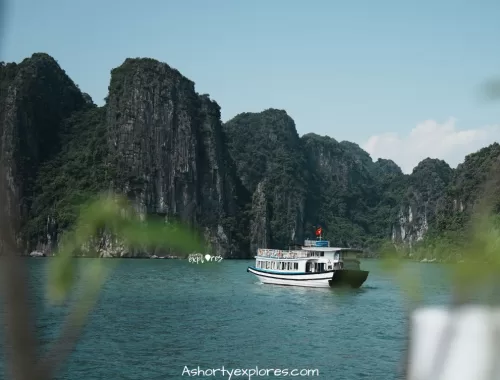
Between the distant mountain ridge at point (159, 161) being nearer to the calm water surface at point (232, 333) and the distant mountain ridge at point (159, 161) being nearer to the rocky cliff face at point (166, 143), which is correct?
the rocky cliff face at point (166, 143)

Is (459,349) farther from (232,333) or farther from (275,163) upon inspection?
(275,163)

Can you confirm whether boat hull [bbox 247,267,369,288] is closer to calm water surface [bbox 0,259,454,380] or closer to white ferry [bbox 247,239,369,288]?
white ferry [bbox 247,239,369,288]

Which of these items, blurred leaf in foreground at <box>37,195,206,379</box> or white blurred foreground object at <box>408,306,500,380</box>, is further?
white blurred foreground object at <box>408,306,500,380</box>

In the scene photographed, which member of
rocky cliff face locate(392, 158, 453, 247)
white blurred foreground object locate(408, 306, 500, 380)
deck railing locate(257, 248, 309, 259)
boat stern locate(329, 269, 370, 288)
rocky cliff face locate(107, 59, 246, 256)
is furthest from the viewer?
rocky cliff face locate(392, 158, 453, 247)

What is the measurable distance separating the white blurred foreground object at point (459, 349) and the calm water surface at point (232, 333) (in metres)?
7.22

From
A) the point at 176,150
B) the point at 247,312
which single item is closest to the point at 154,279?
the point at 247,312

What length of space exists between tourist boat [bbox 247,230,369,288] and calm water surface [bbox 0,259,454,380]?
9.64 ft

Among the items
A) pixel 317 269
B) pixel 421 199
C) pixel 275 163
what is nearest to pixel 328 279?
pixel 317 269

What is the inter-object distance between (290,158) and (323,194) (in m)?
17.8

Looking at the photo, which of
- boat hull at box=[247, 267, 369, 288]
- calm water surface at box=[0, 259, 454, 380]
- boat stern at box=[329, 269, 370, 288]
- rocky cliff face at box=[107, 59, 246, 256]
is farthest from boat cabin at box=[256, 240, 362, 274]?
rocky cliff face at box=[107, 59, 246, 256]

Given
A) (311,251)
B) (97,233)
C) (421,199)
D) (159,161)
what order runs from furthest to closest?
(421,199) < (159,161) < (311,251) < (97,233)

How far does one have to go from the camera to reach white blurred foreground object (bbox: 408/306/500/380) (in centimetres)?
114

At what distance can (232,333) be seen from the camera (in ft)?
64.1

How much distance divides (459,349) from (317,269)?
36.1 metres
